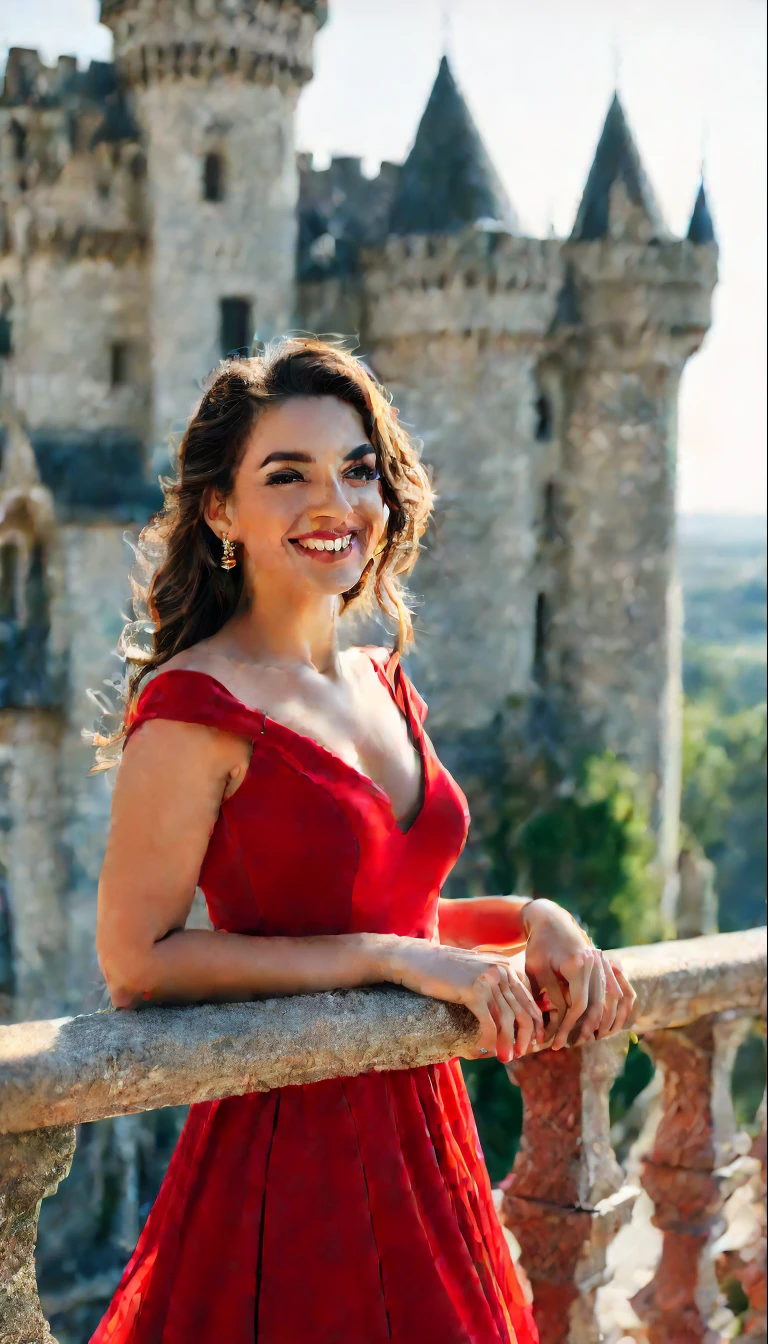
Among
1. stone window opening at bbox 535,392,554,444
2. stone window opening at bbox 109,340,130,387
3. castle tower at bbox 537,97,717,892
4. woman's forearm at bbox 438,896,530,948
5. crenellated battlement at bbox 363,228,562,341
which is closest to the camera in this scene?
woman's forearm at bbox 438,896,530,948

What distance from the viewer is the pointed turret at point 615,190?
22.8 meters

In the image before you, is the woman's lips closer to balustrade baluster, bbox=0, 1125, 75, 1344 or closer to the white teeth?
the white teeth

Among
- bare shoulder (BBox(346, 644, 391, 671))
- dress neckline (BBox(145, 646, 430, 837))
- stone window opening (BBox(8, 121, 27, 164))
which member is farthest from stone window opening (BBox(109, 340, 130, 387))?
dress neckline (BBox(145, 646, 430, 837))

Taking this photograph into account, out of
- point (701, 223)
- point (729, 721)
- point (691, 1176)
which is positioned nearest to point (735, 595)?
point (729, 721)

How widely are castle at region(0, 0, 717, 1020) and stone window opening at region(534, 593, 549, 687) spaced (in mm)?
47

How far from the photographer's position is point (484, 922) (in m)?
2.32

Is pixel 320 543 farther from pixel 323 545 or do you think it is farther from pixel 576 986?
pixel 576 986

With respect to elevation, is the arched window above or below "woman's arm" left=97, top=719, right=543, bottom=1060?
above

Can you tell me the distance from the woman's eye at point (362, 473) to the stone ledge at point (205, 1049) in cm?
79

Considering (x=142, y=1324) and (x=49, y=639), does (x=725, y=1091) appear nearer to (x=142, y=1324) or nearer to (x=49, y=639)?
(x=142, y=1324)

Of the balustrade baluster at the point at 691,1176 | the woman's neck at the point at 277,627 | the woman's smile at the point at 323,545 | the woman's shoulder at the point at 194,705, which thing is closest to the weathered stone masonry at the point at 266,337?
the balustrade baluster at the point at 691,1176

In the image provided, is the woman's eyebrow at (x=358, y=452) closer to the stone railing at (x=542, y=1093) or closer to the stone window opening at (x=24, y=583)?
the stone railing at (x=542, y=1093)

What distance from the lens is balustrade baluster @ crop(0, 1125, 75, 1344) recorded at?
1.63m

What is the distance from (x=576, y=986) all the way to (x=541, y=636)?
20.8 m
